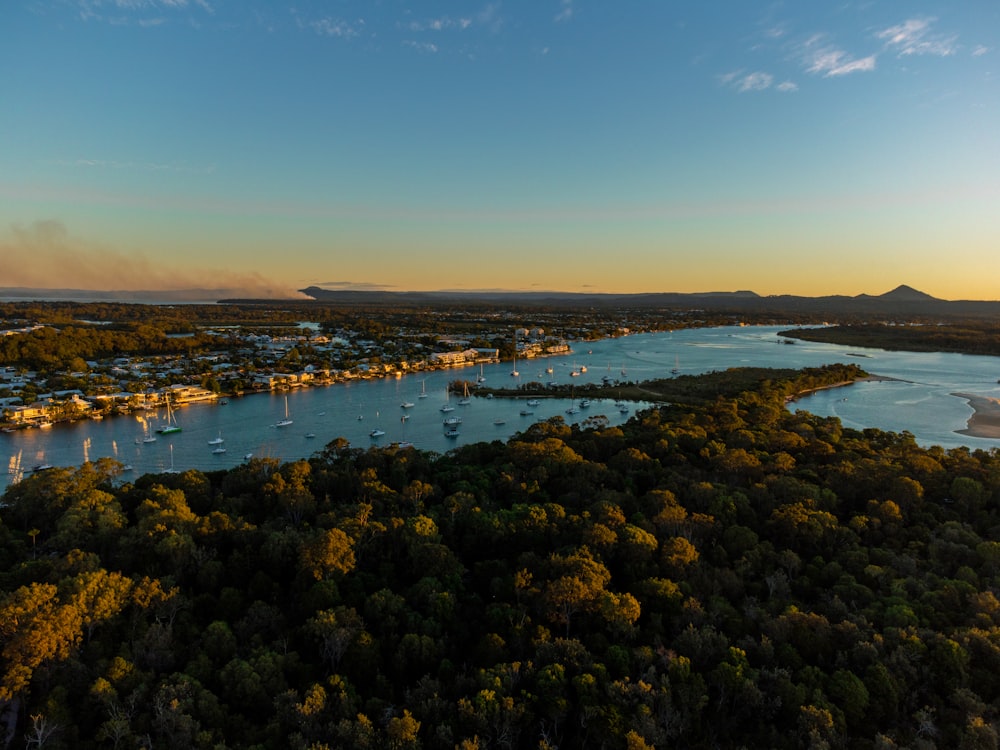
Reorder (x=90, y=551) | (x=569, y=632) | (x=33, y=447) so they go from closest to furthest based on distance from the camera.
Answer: (x=569, y=632) → (x=90, y=551) → (x=33, y=447)

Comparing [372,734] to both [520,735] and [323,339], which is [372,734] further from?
[323,339]

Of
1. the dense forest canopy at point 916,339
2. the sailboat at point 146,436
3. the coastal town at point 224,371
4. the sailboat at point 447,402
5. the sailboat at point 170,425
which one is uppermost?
the dense forest canopy at point 916,339

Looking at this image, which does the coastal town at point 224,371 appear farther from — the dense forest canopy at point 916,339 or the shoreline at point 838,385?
the dense forest canopy at point 916,339

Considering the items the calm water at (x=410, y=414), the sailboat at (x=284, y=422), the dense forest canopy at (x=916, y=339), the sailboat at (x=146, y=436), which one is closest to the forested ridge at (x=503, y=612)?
the calm water at (x=410, y=414)

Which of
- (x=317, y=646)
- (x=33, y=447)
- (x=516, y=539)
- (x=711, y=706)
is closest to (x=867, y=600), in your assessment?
(x=711, y=706)

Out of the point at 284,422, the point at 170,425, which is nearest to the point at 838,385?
the point at 284,422

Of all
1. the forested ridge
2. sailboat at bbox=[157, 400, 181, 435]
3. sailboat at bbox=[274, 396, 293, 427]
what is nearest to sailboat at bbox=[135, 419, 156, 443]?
sailboat at bbox=[157, 400, 181, 435]
